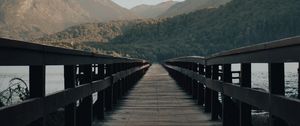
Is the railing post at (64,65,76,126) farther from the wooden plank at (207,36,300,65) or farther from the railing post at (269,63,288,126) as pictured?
the railing post at (269,63,288,126)

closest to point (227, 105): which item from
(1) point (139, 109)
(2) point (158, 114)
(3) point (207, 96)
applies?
(2) point (158, 114)

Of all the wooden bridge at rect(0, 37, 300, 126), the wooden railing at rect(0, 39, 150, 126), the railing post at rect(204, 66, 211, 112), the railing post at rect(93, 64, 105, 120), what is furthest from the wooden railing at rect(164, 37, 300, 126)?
the railing post at rect(93, 64, 105, 120)

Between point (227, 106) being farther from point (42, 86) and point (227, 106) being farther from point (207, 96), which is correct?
point (42, 86)

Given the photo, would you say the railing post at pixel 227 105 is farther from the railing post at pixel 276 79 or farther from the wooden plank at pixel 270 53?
the railing post at pixel 276 79

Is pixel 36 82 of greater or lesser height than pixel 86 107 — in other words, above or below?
above

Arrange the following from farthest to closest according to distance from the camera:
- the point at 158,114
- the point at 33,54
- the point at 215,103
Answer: the point at 158,114
the point at 215,103
the point at 33,54

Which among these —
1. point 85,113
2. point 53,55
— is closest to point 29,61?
point 53,55

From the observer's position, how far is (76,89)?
6754mm

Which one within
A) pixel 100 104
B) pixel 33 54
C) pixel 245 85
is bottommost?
pixel 100 104

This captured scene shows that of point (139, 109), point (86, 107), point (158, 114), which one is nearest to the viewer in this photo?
point (86, 107)

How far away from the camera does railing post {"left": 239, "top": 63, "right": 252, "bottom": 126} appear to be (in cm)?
641

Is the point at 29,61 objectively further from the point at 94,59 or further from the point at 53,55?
the point at 94,59

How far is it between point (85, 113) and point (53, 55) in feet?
8.52

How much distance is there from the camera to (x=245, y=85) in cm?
647
